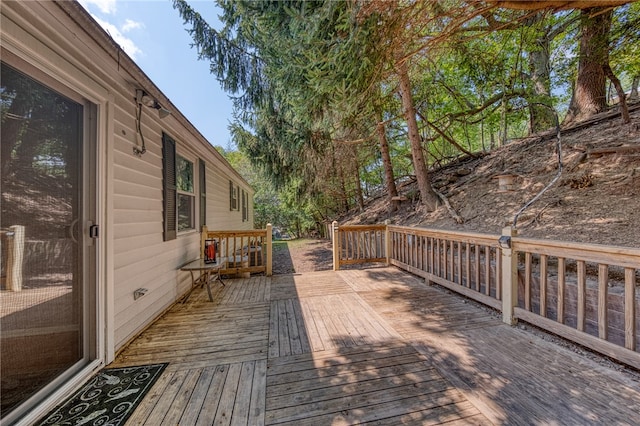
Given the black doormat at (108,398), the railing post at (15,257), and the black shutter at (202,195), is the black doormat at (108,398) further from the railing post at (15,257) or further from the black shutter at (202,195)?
the black shutter at (202,195)

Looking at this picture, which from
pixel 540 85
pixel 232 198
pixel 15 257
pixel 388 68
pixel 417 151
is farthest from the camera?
pixel 232 198

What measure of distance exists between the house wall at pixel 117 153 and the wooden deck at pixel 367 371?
1.51 feet

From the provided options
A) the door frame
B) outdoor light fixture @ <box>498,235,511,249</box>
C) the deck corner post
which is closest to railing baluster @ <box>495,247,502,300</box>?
outdoor light fixture @ <box>498,235,511,249</box>

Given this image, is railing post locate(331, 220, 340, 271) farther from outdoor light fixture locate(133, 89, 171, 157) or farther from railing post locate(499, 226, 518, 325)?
outdoor light fixture locate(133, 89, 171, 157)

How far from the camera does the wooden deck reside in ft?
5.14

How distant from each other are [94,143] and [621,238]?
18.9 feet

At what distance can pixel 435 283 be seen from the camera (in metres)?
4.08

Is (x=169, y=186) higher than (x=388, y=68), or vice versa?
(x=388, y=68)

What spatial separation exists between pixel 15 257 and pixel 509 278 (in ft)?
13.3

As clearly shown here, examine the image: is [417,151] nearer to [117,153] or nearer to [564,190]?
[564,190]

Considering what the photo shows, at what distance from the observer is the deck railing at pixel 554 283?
1.90 m

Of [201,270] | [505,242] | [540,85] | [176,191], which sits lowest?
[201,270]

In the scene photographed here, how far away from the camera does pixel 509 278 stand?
275 cm

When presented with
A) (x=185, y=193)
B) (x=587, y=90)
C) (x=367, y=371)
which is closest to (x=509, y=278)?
(x=367, y=371)
